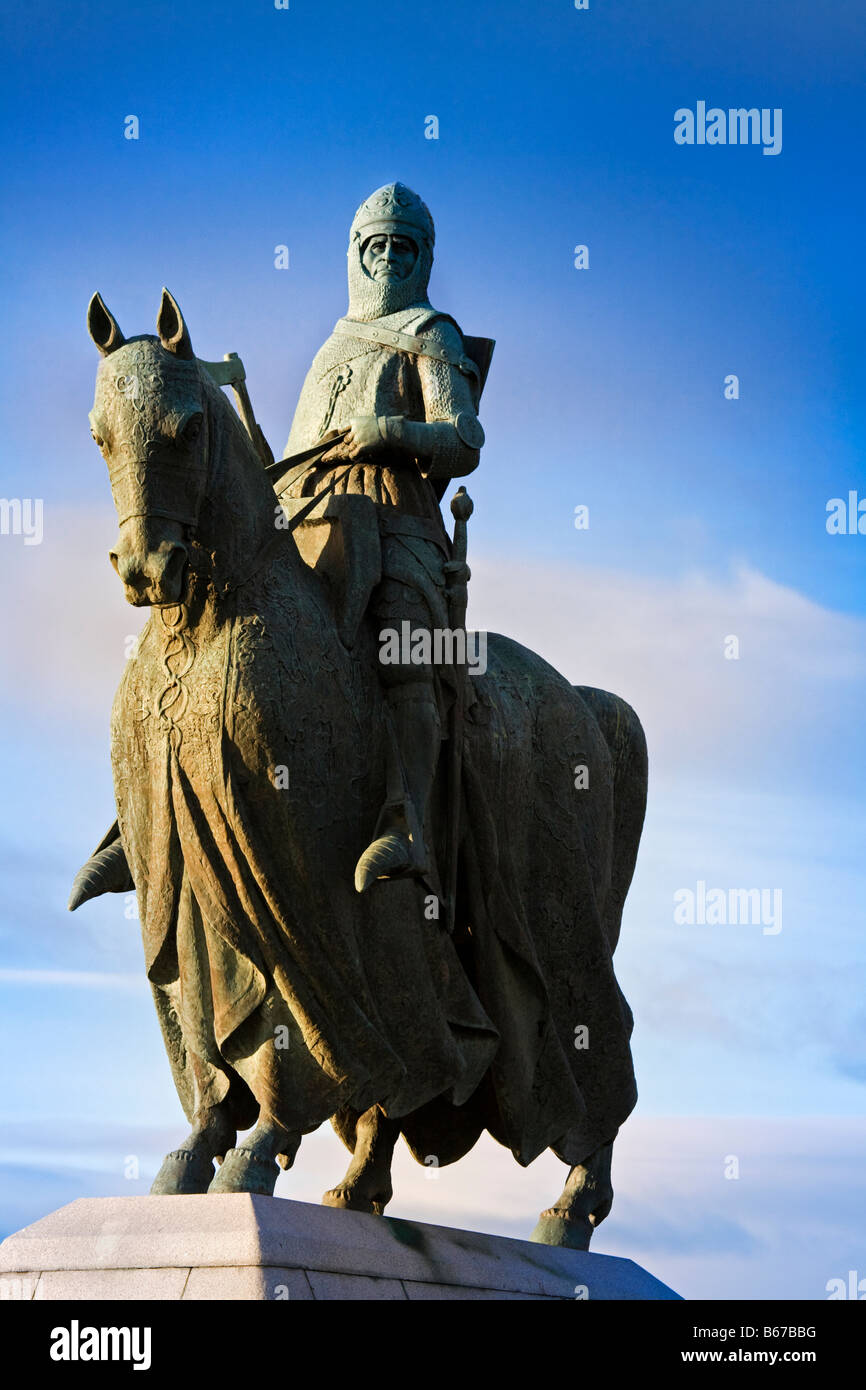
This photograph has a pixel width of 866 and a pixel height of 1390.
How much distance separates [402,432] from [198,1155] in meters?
3.81

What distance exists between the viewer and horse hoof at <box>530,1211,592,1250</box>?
12578 millimetres

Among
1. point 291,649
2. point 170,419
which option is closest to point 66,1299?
point 291,649

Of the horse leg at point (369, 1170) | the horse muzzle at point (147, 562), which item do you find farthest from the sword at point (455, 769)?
the horse muzzle at point (147, 562)

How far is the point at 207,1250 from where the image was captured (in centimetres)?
964

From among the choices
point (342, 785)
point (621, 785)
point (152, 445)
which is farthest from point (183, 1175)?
point (621, 785)

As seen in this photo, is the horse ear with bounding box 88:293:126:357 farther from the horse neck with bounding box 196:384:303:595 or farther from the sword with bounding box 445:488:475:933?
the sword with bounding box 445:488:475:933

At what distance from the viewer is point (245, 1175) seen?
1033 cm

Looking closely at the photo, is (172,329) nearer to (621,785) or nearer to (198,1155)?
(198,1155)

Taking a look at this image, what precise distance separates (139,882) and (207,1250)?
2081 mm

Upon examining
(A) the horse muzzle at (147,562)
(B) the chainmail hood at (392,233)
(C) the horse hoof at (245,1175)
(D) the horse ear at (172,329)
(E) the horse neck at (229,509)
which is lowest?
(C) the horse hoof at (245,1175)

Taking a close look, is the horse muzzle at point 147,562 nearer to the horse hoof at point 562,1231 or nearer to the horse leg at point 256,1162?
the horse leg at point 256,1162

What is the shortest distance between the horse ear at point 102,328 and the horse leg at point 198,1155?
12.3ft

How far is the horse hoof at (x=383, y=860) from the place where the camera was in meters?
10.2

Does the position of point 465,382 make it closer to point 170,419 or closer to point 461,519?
point 461,519
